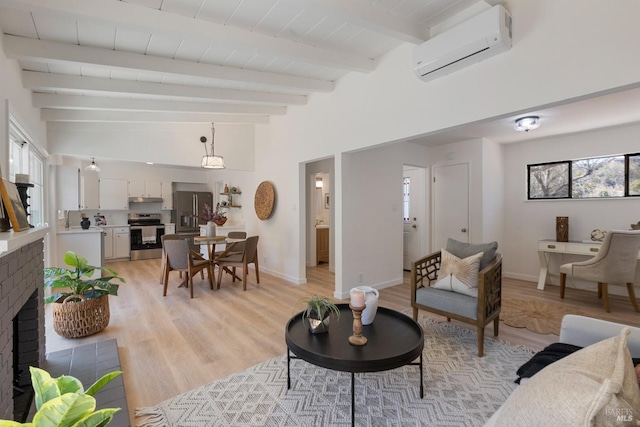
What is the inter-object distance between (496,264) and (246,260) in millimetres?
3343

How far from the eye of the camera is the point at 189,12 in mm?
2346

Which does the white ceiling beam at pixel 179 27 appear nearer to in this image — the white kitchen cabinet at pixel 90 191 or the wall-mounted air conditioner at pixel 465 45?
the wall-mounted air conditioner at pixel 465 45

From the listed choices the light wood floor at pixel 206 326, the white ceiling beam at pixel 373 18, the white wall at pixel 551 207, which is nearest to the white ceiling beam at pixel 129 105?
the light wood floor at pixel 206 326

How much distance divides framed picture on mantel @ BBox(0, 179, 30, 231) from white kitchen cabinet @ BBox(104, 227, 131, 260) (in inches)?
237

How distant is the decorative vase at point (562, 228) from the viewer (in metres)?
4.51

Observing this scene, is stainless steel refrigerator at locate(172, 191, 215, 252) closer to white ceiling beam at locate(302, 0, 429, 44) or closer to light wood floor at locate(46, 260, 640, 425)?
light wood floor at locate(46, 260, 640, 425)

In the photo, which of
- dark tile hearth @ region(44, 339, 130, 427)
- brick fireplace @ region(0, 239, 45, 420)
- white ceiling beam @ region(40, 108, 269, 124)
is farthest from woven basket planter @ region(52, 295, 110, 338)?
white ceiling beam @ region(40, 108, 269, 124)

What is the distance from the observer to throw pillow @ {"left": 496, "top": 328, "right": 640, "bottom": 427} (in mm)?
764

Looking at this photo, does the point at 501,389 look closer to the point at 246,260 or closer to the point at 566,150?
the point at 246,260

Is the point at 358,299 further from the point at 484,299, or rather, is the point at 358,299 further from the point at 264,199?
the point at 264,199

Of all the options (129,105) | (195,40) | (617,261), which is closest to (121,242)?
(129,105)

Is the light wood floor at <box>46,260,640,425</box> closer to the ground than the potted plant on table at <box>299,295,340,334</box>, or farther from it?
closer to the ground

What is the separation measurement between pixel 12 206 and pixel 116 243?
6326 millimetres

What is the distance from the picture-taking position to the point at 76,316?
2857 millimetres
